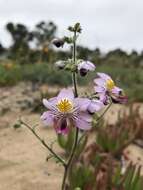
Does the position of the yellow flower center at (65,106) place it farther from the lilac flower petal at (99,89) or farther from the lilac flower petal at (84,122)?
the lilac flower petal at (99,89)

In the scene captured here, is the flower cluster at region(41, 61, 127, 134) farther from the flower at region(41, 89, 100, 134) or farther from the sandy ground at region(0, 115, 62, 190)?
the sandy ground at region(0, 115, 62, 190)

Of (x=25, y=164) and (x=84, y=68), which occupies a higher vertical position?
(x=84, y=68)

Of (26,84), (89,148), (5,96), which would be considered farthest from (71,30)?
(26,84)

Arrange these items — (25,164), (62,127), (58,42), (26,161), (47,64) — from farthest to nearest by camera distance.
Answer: (47,64) → (26,161) → (25,164) → (58,42) → (62,127)

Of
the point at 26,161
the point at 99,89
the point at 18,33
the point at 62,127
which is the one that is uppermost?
the point at 99,89

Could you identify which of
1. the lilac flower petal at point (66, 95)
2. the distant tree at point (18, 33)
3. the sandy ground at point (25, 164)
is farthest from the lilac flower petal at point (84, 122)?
the distant tree at point (18, 33)

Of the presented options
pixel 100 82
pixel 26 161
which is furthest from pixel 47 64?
pixel 100 82

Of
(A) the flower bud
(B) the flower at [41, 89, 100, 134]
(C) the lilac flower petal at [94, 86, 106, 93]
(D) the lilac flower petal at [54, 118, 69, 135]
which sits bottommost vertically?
(D) the lilac flower petal at [54, 118, 69, 135]

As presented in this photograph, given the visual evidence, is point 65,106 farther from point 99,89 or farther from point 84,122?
point 99,89

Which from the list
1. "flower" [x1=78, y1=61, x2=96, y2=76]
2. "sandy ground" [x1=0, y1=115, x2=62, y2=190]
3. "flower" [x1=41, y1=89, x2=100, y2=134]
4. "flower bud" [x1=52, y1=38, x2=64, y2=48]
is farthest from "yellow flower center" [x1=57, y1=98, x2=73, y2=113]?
"sandy ground" [x1=0, y1=115, x2=62, y2=190]
